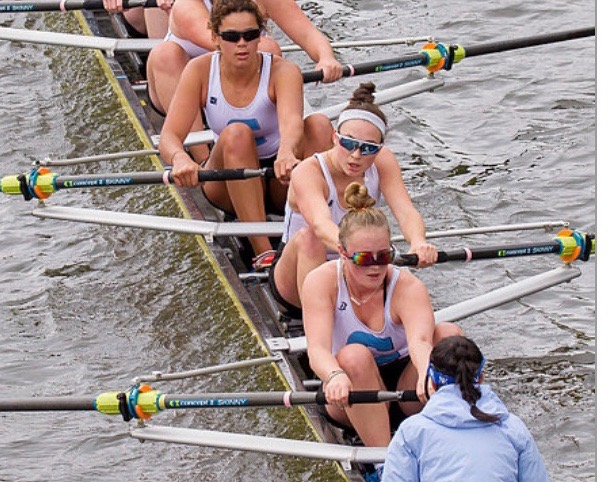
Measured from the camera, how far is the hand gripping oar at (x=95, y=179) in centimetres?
848

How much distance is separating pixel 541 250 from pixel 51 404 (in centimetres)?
254

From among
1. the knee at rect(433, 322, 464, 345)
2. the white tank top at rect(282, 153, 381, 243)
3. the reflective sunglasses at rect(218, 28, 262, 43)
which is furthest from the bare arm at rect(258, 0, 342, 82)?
the knee at rect(433, 322, 464, 345)

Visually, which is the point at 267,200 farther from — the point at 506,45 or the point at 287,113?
the point at 506,45

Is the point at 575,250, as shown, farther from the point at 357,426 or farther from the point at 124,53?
the point at 124,53

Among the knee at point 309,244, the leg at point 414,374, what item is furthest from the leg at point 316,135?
the leg at point 414,374

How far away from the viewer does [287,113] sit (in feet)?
28.2

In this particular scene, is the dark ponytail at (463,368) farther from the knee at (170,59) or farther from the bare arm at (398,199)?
the knee at (170,59)

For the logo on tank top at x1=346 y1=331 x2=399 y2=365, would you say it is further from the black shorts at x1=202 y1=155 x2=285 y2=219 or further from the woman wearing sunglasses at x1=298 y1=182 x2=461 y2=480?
the black shorts at x1=202 y1=155 x2=285 y2=219

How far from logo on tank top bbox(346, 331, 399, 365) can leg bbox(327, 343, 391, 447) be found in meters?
0.18

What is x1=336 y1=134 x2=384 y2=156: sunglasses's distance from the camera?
24.5ft

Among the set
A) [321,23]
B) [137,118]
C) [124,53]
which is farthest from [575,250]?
[321,23]

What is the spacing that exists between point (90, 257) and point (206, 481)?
2.72 m

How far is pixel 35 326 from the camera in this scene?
30.8 feet

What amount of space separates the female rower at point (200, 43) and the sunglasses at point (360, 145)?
71.8 inches
